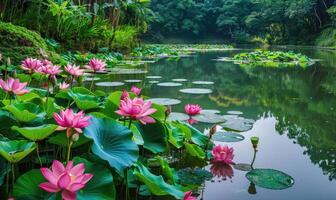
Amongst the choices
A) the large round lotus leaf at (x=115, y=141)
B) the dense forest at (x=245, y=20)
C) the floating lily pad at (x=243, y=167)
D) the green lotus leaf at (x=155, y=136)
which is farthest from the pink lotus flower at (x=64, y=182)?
the dense forest at (x=245, y=20)

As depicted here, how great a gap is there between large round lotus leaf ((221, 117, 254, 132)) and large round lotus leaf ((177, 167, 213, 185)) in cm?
67

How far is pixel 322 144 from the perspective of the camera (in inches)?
70.3

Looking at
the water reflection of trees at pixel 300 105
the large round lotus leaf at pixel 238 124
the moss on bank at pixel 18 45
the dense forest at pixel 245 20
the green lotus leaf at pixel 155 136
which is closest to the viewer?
the green lotus leaf at pixel 155 136

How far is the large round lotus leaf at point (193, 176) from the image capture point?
1301mm

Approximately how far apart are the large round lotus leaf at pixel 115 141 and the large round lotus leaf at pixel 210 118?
1213 millimetres

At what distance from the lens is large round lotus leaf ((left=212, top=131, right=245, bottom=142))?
71.9 inches

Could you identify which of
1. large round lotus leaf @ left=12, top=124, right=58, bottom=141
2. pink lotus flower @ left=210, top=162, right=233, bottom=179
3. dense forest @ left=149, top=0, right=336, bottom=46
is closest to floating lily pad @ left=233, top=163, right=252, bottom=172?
pink lotus flower @ left=210, top=162, right=233, bottom=179

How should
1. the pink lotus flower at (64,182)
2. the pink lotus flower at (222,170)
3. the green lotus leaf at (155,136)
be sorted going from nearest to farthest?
the pink lotus flower at (64,182)
the green lotus leaf at (155,136)
the pink lotus flower at (222,170)

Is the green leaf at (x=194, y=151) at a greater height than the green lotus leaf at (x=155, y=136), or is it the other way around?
the green lotus leaf at (x=155, y=136)

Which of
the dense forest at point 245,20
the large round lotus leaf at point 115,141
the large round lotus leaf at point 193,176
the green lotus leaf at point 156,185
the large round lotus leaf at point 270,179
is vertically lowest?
the large round lotus leaf at point 193,176

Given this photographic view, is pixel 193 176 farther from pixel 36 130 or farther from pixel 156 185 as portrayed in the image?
pixel 36 130

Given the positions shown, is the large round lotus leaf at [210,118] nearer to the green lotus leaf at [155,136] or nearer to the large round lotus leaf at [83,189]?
the green lotus leaf at [155,136]

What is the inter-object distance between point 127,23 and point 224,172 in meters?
12.5

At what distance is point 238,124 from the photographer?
2.13 metres
